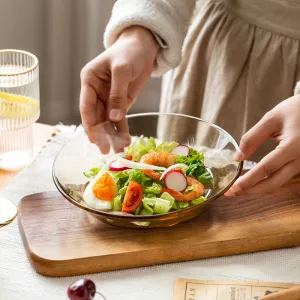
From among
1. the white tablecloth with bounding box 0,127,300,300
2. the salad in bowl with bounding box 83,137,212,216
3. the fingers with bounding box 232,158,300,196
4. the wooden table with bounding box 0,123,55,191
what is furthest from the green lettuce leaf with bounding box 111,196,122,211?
the wooden table with bounding box 0,123,55,191

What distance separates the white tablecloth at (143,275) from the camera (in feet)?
3.64

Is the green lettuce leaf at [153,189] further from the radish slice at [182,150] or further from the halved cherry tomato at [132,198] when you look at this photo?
the radish slice at [182,150]

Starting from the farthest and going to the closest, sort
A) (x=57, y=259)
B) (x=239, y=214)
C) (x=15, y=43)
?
(x=15, y=43)
(x=239, y=214)
(x=57, y=259)

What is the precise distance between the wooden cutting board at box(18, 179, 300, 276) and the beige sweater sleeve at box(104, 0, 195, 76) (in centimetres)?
33

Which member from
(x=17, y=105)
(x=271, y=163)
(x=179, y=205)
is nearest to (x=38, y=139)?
(x=17, y=105)

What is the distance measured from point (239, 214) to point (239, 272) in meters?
0.13

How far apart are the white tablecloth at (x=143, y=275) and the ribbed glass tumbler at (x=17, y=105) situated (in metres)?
0.26

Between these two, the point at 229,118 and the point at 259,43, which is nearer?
the point at 259,43

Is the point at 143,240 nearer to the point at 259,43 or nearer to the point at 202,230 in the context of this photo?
the point at 202,230

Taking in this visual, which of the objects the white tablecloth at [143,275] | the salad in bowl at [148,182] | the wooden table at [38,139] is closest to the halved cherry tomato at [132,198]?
the salad in bowl at [148,182]

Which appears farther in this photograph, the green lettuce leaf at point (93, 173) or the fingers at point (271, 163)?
the green lettuce leaf at point (93, 173)

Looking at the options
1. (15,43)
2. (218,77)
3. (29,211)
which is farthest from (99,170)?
(15,43)

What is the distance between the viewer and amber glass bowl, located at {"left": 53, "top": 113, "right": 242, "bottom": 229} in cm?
115

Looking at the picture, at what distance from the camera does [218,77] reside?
62.6 inches
